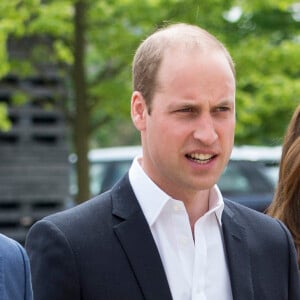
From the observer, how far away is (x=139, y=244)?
3.34 m

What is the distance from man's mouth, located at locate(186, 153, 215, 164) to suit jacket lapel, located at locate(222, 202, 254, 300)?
0.95 feet

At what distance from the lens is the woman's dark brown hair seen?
184 inches

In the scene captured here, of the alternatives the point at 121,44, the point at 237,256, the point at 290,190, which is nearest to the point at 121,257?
the point at 237,256

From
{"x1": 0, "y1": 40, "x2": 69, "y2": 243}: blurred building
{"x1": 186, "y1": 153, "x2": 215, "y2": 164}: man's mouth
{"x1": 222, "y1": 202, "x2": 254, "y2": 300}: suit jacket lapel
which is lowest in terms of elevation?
{"x1": 0, "y1": 40, "x2": 69, "y2": 243}: blurred building

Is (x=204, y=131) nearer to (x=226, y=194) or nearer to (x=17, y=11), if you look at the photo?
(x=17, y=11)

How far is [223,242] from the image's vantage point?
11.3 feet

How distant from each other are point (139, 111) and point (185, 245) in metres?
0.39

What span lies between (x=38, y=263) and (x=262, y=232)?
69 cm

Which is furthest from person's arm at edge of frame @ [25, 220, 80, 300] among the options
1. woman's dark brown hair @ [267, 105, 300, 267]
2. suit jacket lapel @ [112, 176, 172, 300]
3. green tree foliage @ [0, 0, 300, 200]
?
green tree foliage @ [0, 0, 300, 200]

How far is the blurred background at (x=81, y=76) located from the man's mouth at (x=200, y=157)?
7.74 m

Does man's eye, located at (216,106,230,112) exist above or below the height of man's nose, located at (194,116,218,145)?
above

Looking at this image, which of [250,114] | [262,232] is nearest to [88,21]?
[250,114]

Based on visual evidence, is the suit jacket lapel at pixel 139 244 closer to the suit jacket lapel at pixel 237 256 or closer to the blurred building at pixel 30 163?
the suit jacket lapel at pixel 237 256

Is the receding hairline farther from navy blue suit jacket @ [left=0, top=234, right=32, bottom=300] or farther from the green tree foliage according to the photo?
the green tree foliage
